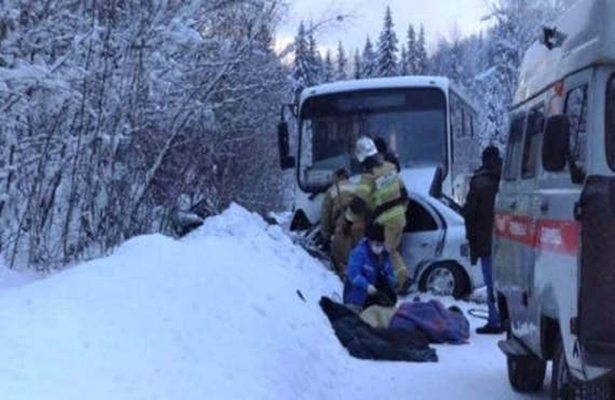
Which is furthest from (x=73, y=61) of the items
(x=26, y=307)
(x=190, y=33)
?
(x=26, y=307)

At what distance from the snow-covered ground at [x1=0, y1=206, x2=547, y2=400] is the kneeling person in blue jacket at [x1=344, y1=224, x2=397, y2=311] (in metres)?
0.47

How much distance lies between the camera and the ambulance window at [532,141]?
696cm

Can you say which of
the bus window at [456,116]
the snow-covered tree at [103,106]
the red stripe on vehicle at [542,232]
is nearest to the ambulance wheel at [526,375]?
the red stripe on vehicle at [542,232]

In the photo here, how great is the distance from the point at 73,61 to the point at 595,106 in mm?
6919

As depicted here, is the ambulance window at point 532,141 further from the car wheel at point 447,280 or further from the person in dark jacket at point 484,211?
the car wheel at point 447,280

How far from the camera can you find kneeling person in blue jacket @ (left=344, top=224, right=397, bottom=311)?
429 inches

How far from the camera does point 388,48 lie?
3553 inches

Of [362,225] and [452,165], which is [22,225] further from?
[452,165]

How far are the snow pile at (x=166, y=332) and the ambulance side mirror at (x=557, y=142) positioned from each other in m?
2.24

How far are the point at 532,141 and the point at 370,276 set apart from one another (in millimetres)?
4086

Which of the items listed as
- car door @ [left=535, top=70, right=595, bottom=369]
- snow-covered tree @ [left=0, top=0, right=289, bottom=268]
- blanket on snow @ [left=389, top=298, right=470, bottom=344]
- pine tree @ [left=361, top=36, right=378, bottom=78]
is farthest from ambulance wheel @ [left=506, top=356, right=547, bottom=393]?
pine tree @ [left=361, top=36, right=378, bottom=78]

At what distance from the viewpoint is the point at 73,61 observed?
10898 millimetres

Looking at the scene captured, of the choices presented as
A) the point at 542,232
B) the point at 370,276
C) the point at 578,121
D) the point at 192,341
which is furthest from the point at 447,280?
the point at 578,121

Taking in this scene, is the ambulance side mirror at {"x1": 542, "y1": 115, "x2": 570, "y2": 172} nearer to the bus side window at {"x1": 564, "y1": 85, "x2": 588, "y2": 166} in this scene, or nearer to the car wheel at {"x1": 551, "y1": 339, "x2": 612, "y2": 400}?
the bus side window at {"x1": 564, "y1": 85, "x2": 588, "y2": 166}
